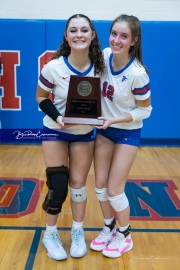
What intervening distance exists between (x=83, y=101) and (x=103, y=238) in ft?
3.12

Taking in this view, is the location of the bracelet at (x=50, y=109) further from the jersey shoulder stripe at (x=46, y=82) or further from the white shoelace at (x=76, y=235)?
the white shoelace at (x=76, y=235)

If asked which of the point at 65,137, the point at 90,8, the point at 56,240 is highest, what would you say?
the point at 90,8

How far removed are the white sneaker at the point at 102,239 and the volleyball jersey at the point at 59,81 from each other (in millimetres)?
741

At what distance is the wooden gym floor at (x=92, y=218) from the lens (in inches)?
87.4

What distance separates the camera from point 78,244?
2.30 meters

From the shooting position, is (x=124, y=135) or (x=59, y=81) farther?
(x=124, y=135)

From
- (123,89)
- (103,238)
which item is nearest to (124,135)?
(123,89)

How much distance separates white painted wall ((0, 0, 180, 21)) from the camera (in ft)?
15.4

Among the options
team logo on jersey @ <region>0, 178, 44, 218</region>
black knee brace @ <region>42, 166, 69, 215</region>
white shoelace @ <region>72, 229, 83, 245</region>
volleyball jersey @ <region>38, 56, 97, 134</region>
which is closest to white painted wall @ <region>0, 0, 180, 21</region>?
team logo on jersey @ <region>0, 178, 44, 218</region>

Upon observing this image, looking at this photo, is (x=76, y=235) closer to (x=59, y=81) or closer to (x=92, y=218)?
(x=92, y=218)

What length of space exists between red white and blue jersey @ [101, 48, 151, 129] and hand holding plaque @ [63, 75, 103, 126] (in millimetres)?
79

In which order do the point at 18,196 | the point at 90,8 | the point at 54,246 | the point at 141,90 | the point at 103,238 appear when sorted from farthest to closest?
the point at 90,8
the point at 18,196
the point at 103,238
the point at 54,246
the point at 141,90

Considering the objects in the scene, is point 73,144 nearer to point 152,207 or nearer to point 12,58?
point 152,207

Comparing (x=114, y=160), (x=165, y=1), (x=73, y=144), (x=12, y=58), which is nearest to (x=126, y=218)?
(x=114, y=160)
